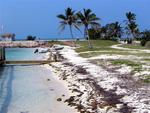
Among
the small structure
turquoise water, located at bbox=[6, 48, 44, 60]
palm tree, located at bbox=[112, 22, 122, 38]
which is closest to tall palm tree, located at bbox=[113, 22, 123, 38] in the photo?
palm tree, located at bbox=[112, 22, 122, 38]

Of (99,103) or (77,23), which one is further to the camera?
(77,23)

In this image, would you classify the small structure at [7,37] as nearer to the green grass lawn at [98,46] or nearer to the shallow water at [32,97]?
the green grass lawn at [98,46]

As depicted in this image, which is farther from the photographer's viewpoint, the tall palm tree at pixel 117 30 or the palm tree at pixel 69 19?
the tall palm tree at pixel 117 30

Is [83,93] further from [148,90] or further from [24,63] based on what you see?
[24,63]

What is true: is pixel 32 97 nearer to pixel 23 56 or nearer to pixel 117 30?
pixel 23 56

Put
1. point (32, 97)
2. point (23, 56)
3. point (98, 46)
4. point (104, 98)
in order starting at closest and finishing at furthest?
point (104, 98) → point (32, 97) → point (23, 56) → point (98, 46)

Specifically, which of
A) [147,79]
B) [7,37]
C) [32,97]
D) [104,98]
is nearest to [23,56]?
[32,97]

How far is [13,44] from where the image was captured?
169750mm

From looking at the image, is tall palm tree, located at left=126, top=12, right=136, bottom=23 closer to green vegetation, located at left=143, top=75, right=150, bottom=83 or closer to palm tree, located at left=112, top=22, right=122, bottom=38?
palm tree, located at left=112, top=22, right=122, bottom=38

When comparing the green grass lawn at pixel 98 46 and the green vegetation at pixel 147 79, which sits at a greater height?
the green vegetation at pixel 147 79

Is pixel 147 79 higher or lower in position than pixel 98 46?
higher

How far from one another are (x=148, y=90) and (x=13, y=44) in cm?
15124

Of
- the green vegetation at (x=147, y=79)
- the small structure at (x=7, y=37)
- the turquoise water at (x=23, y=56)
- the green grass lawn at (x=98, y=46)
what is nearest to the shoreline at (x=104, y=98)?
the green vegetation at (x=147, y=79)

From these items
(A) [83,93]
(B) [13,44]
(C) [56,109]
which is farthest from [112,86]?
(B) [13,44]
